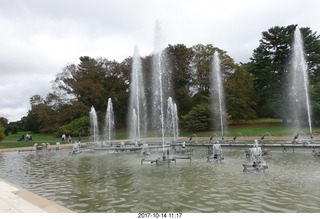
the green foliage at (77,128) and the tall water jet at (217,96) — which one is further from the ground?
the tall water jet at (217,96)

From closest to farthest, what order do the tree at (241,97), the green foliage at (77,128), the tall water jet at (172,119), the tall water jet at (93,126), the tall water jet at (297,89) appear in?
the tall water jet at (297,89), the tree at (241,97), the green foliage at (77,128), the tall water jet at (93,126), the tall water jet at (172,119)

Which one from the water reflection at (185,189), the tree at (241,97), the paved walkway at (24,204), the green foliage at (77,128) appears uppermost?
the tree at (241,97)

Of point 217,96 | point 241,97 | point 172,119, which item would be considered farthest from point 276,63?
point 172,119

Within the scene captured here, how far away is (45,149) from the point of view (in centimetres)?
3103

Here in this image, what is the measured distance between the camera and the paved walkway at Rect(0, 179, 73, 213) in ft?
21.7

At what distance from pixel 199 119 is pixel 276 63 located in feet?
46.0

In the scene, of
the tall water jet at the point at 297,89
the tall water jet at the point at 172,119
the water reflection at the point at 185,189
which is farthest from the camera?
the tall water jet at the point at 172,119

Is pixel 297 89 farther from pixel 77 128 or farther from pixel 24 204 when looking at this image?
pixel 24 204

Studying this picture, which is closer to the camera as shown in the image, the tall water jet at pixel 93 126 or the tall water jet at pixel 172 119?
the tall water jet at pixel 93 126

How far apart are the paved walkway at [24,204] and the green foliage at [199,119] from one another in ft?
115

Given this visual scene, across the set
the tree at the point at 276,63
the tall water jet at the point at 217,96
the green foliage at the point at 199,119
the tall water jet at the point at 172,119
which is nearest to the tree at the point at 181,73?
the tall water jet at the point at 172,119

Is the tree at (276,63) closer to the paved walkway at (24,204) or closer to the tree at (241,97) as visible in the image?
the tree at (241,97)

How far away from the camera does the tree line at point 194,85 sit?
43.2m

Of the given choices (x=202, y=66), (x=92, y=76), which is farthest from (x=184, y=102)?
(x=92, y=76)
